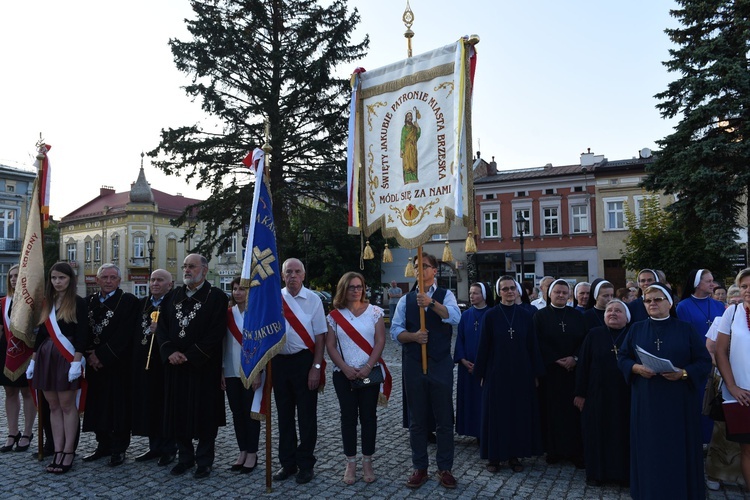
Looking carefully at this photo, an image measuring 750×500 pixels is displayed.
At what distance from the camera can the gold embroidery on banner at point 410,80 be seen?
594 centimetres

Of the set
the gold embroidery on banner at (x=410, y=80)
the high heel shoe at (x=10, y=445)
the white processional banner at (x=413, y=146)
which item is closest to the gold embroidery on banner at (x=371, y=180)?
the white processional banner at (x=413, y=146)

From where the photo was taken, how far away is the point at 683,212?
20.3 m

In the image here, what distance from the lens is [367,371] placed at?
18.0ft

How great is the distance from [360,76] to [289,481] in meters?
4.40

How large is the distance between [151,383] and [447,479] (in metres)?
3.26

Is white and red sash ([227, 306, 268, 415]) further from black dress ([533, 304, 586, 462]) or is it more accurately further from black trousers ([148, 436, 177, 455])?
black dress ([533, 304, 586, 462])

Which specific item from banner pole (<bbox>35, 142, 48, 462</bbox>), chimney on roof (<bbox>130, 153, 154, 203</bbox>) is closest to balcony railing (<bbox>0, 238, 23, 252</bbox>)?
chimney on roof (<bbox>130, 153, 154, 203</bbox>)

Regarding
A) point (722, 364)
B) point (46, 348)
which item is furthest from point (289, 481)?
point (722, 364)

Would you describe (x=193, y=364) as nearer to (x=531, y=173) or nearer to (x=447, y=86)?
(x=447, y=86)

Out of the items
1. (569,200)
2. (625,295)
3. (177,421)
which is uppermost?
(569,200)

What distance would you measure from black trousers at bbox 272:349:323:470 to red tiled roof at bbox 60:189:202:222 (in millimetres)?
52526

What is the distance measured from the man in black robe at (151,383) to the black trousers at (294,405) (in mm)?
1413

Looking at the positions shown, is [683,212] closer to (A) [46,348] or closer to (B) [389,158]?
(B) [389,158]

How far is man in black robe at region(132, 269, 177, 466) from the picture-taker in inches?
243
